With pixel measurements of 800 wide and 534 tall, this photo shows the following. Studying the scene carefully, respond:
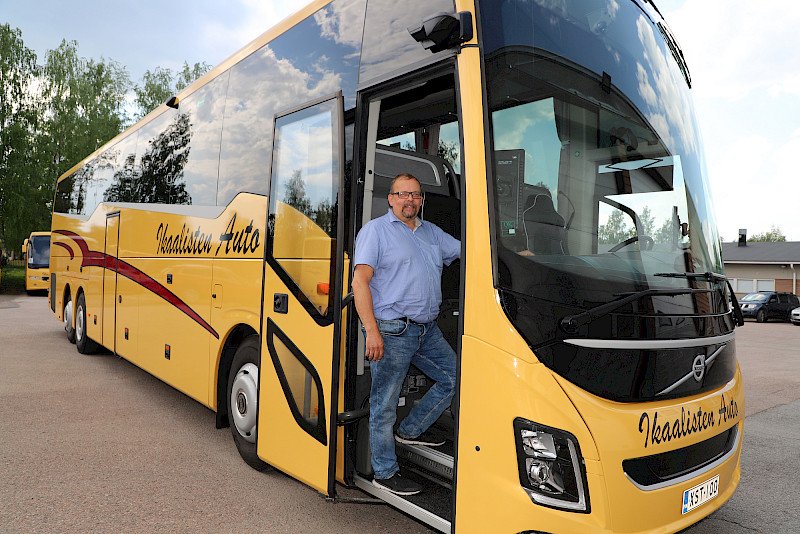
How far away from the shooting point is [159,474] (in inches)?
173

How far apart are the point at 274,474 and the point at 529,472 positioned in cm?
261

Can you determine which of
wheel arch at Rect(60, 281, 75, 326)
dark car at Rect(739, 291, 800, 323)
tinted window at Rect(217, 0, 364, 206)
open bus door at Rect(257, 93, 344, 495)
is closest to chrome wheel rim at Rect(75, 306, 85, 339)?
wheel arch at Rect(60, 281, 75, 326)

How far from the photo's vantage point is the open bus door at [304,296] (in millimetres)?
3424

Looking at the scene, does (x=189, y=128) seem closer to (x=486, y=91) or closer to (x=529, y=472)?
(x=486, y=91)

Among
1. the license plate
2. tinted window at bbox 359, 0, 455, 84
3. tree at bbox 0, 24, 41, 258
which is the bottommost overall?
the license plate

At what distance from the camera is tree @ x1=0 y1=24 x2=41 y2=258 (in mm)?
24516

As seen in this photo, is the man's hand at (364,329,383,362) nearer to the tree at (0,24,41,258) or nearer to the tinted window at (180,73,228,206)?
the tinted window at (180,73,228,206)

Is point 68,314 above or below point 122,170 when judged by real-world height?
below

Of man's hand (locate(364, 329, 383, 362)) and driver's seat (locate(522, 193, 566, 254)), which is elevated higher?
driver's seat (locate(522, 193, 566, 254))

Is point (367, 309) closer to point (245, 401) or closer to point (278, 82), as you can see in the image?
point (245, 401)

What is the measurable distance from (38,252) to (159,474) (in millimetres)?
22613

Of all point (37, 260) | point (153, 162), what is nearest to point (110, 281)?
point (153, 162)

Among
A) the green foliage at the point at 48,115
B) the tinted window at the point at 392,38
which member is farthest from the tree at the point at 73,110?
the tinted window at the point at 392,38

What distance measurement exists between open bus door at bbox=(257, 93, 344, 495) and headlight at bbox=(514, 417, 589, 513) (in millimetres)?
1260
